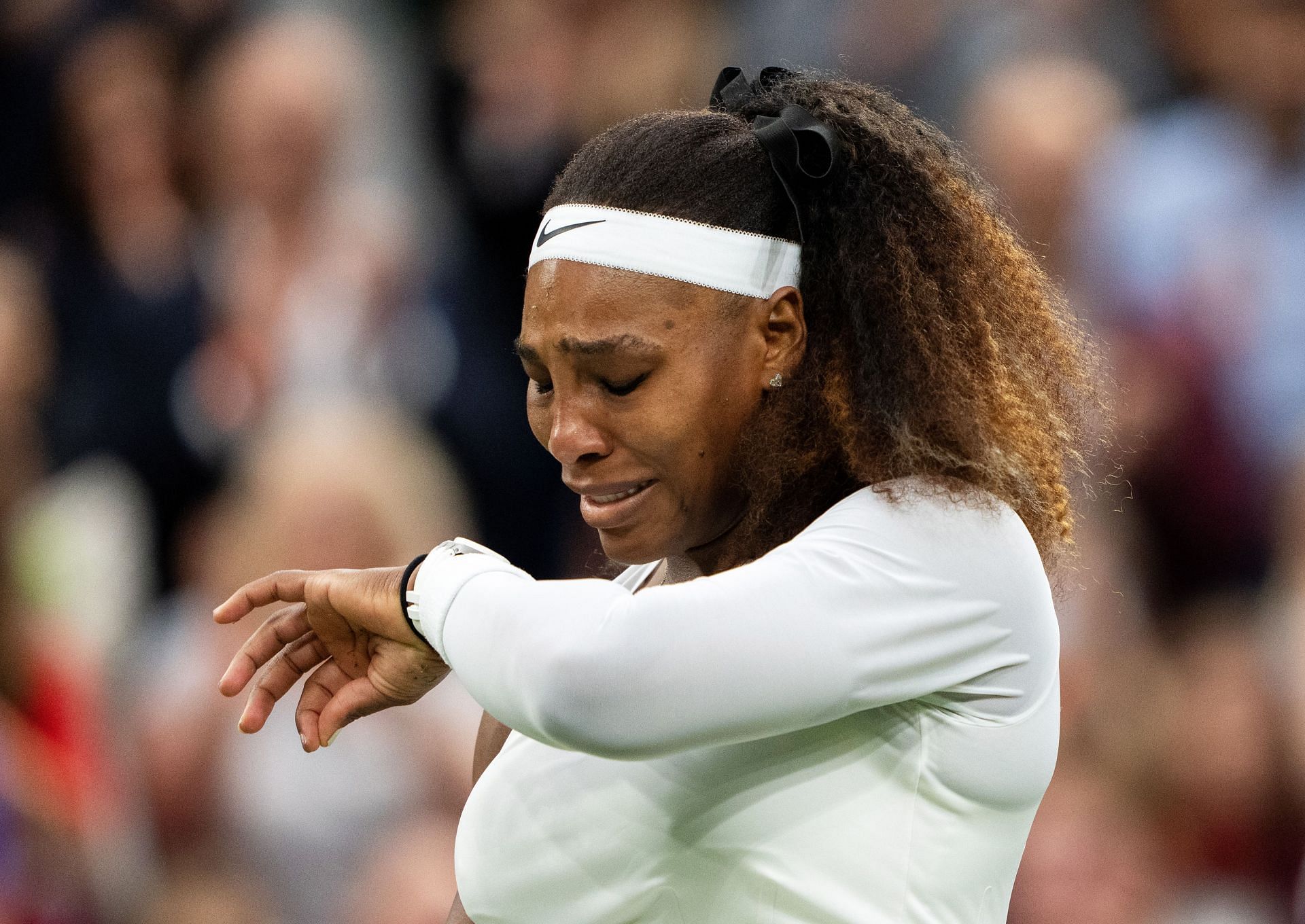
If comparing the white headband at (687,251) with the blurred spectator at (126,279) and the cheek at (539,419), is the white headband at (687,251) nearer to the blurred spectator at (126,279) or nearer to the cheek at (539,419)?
the cheek at (539,419)

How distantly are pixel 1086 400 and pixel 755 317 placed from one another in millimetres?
413

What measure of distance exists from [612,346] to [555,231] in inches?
6.3

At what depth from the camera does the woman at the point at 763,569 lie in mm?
1426

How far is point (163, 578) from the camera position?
13.1ft

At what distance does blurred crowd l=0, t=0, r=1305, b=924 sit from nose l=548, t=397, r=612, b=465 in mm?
1934

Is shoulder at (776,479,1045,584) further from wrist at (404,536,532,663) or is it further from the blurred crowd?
the blurred crowd

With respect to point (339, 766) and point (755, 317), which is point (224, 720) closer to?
point (339, 766)

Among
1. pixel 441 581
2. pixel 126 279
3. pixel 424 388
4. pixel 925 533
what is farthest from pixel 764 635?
pixel 126 279

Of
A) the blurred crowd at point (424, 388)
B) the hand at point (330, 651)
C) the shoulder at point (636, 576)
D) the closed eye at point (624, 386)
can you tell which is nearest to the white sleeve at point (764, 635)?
the hand at point (330, 651)

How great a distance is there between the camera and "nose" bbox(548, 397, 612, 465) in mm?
1671

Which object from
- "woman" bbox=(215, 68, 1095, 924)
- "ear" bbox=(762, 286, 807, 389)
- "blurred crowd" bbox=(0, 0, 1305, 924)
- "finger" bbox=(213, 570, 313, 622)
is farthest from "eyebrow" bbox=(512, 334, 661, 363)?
"blurred crowd" bbox=(0, 0, 1305, 924)

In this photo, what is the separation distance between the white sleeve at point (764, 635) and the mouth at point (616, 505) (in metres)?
0.19

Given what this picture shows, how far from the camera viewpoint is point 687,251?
1.65 meters

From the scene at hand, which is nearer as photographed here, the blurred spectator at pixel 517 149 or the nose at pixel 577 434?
the nose at pixel 577 434
